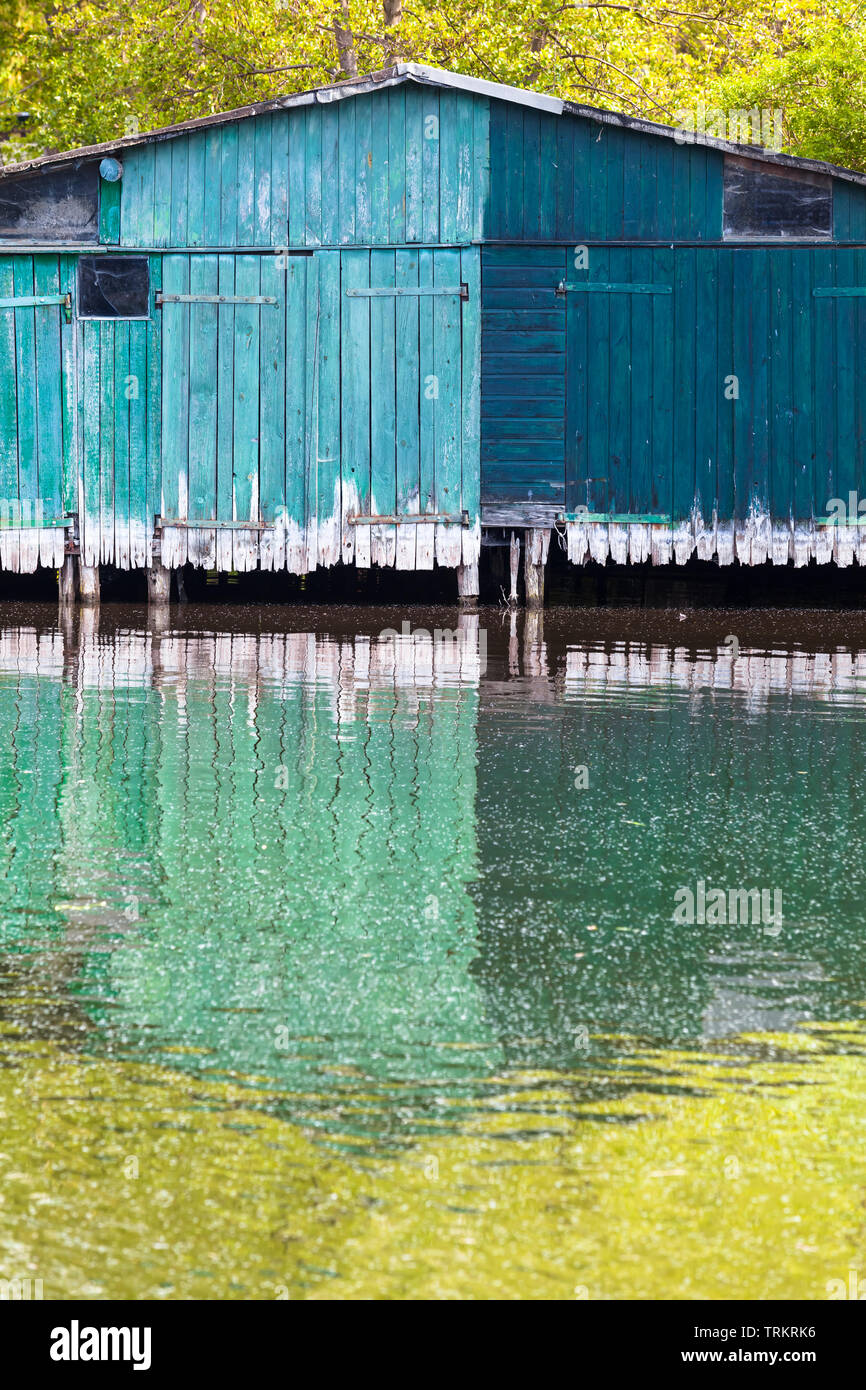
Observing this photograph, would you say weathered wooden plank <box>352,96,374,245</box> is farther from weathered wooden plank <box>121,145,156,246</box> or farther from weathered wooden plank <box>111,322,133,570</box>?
weathered wooden plank <box>111,322,133,570</box>

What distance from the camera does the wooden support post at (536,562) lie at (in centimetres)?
1647

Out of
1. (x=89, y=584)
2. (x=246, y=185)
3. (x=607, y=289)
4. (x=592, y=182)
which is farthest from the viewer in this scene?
(x=89, y=584)

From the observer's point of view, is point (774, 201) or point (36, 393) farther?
point (36, 393)

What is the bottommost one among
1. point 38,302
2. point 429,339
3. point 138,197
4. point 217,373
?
Result: point 217,373

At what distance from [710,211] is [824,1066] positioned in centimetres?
1278

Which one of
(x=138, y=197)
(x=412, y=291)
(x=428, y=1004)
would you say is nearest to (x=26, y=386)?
(x=138, y=197)

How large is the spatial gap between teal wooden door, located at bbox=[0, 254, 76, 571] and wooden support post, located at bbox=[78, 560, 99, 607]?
0.48 meters

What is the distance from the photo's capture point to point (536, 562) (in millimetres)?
16516

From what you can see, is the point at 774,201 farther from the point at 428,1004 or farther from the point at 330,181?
the point at 428,1004

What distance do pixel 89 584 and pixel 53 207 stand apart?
3.46m

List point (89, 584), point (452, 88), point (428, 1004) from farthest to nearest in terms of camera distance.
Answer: point (89, 584) < point (452, 88) < point (428, 1004)

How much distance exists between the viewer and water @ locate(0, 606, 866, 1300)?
11.4 ft

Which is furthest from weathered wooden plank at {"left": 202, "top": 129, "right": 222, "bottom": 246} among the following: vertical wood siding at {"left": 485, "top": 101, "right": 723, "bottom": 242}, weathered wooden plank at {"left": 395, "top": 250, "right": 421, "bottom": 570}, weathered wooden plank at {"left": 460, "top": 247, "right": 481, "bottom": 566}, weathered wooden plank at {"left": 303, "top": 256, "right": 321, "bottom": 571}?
vertical wood siding at {"left": 485, "top": 101, "right": 723, "bottom": 242}

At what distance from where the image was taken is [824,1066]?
4402mm
